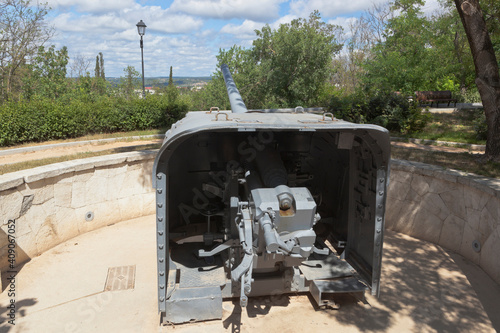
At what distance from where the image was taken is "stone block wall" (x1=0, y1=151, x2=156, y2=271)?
526 centimetres

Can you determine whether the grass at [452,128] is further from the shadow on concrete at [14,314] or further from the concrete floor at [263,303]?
the shadow on concrete at [14,314]

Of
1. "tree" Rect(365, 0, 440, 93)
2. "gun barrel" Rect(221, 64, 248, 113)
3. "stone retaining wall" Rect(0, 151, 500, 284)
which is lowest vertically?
"stone retaining wall" Rect(0, 151, 500, 284)

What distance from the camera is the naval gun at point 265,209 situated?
3662 mm

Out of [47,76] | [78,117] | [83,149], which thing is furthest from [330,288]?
[47,76]

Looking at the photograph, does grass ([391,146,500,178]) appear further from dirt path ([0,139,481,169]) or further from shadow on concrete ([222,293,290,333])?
shadow on concrete ([222,293,290,333])

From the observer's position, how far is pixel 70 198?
621 centimetres

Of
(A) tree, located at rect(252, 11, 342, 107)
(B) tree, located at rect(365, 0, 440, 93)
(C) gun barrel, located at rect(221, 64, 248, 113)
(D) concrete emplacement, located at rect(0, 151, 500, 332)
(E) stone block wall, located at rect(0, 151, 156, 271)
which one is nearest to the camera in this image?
(D) concrete emplacement, located at rect(0, 151, 500, 332)

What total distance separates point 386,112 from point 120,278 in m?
10.9

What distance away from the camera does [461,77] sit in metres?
26.8

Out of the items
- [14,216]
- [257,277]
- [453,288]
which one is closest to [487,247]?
[453,288]

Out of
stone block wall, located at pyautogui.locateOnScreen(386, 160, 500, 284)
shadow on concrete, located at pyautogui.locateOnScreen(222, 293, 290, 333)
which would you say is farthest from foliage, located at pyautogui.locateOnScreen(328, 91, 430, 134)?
shadow on concrete, located at pyautogui.locateOnScreen(222, 293, 290, 333)

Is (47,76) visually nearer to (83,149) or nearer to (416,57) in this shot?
(83,149)

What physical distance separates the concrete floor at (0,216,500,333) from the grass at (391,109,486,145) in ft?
22.7

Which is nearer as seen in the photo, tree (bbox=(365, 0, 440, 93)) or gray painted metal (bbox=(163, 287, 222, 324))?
gray painted metal (bbox=(163, 287, 222, 324))
